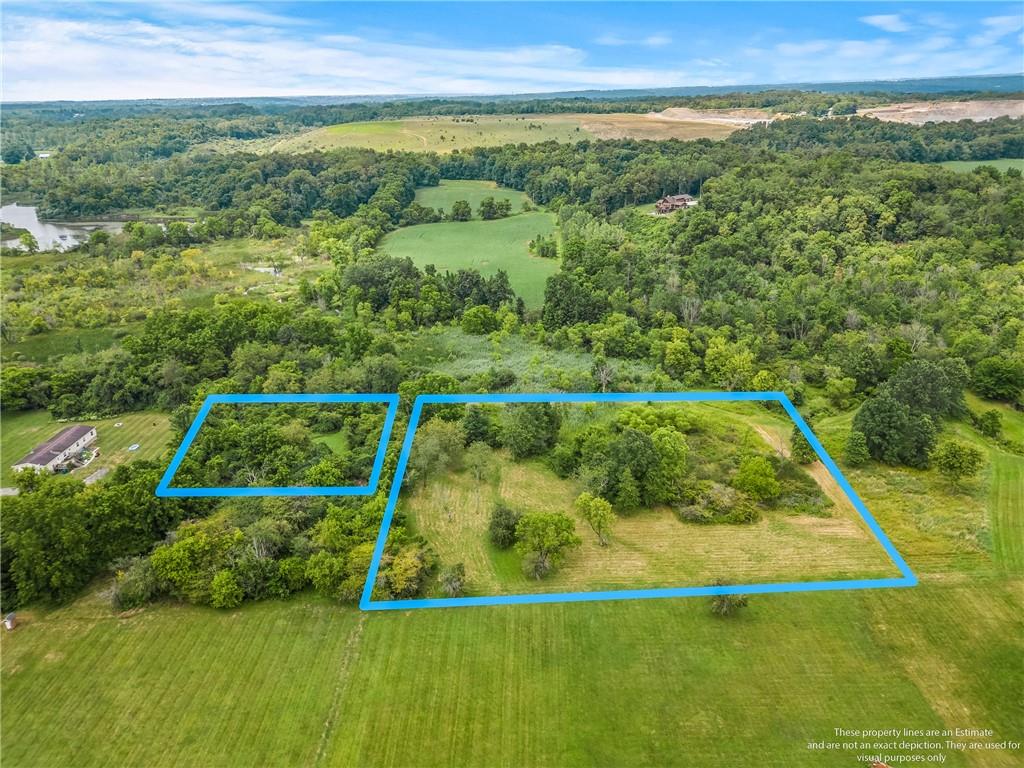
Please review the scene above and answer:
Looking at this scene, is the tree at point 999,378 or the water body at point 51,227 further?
the water body at point 51,227

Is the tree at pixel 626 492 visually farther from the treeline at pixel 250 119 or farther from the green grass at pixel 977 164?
the treeline at pixel 250 119

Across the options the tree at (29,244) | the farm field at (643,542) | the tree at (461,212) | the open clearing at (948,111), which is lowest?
the farm field at (643,542)

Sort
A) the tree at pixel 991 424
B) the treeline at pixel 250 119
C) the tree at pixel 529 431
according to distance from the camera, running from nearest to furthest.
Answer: the tree at pixel 529 431, the tree at pixel 991 424, the treeline at pixel 250 119

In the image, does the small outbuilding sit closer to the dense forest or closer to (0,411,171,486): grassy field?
(0,411,171,486): grassy field

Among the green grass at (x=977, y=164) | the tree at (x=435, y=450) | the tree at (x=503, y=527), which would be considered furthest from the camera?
the green grass at (x=977, y=164)

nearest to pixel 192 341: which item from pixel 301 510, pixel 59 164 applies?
pixel 301 510

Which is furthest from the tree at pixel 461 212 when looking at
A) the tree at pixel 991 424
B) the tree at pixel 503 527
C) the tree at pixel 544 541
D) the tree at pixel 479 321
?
the tree at pixel 544 541

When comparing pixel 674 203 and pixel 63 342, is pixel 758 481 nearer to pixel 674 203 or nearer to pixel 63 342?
pixel 63 342

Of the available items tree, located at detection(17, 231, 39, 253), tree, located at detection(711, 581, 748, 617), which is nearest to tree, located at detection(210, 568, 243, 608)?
tree, located at detection(711, 581, 748, 617)
